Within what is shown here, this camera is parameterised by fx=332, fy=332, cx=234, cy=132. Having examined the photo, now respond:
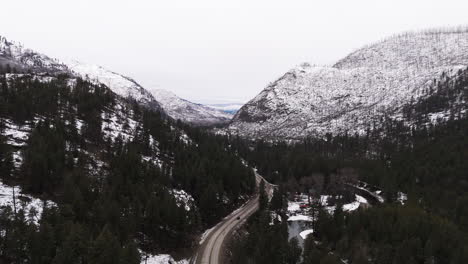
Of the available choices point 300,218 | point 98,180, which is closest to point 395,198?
point 300,218

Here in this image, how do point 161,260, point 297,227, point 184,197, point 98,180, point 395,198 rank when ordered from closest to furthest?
point 161,260, point 98,180, point 297,227, point 184,197, point 395,198

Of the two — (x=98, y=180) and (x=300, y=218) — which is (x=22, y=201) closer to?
(x=98, y=180)

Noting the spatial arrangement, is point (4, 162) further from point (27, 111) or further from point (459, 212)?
point (459, 212)

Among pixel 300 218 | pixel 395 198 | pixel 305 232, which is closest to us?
pixel 305 232

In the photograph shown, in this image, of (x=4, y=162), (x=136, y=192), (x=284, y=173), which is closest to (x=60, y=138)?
(x=4, y=162)

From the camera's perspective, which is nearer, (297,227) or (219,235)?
(219,235)

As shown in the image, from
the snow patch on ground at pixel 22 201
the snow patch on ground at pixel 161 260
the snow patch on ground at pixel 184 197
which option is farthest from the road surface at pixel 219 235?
the snow patch on ground at pixel 22 201
